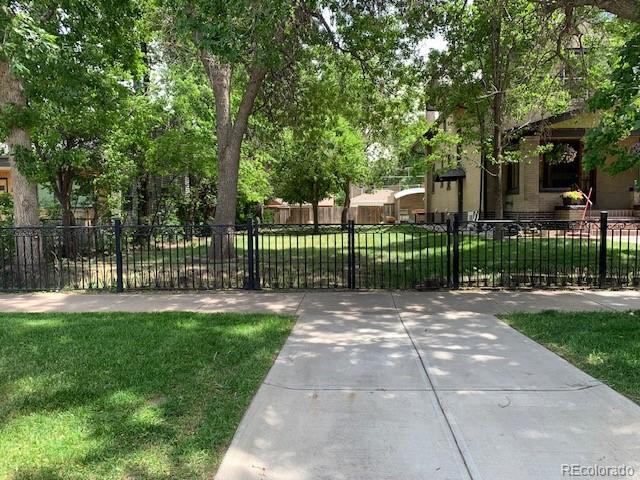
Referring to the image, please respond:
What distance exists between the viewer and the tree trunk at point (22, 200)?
10.1m

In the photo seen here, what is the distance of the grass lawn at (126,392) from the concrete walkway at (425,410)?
0.86 ft

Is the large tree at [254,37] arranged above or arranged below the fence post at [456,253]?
above

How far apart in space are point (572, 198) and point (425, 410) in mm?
16519

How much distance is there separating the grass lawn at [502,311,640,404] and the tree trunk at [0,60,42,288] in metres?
8.67

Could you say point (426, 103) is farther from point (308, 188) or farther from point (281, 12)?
point (308, 188)

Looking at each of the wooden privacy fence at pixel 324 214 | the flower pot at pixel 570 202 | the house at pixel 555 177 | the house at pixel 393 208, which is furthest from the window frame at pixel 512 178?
the house at pixel 393 208

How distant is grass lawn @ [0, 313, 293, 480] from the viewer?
3283 mm

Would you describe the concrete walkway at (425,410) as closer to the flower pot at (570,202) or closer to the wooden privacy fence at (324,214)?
the flower pot at (570,202)

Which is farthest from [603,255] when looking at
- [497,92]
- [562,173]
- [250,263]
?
[562,173]

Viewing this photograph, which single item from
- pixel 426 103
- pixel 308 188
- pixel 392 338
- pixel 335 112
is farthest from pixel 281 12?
pixel 308 188

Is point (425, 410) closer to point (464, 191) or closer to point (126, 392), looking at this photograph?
point (126, 392)

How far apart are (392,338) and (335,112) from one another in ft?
33.9

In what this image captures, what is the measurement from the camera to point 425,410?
13.4 ft

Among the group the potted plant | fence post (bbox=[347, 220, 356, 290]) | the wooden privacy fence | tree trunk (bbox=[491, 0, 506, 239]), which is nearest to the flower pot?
→ the potted plant
